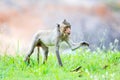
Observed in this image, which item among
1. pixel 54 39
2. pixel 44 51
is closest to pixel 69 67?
pixel 54 39

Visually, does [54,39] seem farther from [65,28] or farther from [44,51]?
[44,51]

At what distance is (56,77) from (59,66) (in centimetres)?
132

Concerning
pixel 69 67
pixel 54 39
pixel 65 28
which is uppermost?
pixel 65 28

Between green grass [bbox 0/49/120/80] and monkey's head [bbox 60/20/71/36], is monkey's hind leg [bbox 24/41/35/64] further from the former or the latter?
monkey's head [bbox 60/20/71/36]

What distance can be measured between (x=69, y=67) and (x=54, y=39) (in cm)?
65

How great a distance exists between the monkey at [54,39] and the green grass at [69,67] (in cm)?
21

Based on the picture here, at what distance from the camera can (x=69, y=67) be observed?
9.25 meters

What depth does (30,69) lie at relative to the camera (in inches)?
363

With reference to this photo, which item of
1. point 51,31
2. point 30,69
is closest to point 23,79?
point 30,69

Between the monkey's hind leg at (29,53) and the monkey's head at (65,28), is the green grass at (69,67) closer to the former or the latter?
the monkey's hind leg at (29,53)

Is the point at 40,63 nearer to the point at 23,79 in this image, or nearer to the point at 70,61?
the point at 70,61

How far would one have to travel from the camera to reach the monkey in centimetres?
936

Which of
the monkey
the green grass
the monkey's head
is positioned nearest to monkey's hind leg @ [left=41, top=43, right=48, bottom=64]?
the monkey

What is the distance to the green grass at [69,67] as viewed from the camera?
8281mm
